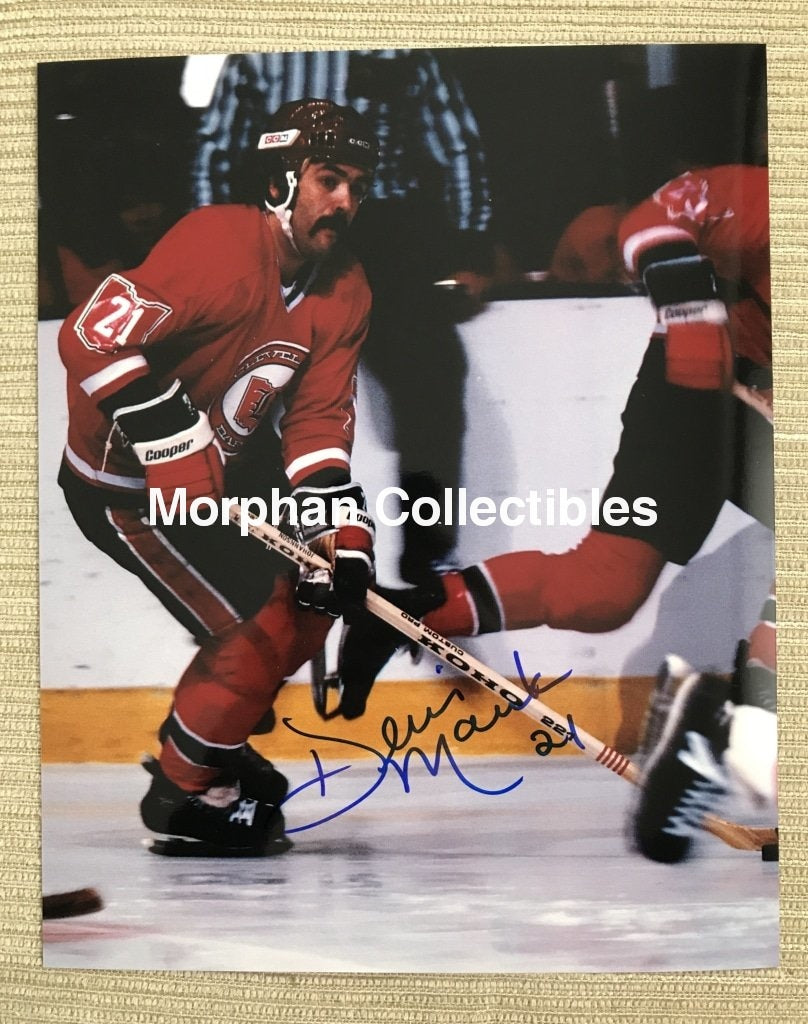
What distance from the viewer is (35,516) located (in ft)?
1.64

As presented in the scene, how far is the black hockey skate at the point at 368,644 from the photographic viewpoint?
0.48 meters

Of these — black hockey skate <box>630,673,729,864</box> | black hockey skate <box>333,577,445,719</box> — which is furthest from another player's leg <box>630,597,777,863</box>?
black hockey skate <box>333,577,445,719</box>

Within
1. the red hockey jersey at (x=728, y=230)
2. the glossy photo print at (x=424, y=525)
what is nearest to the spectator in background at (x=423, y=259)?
the glossy photo print at (x=424, y=525)

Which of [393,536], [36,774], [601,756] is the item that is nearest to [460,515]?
[393,536]

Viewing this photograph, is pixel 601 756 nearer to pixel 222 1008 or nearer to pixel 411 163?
pixel 222 1008

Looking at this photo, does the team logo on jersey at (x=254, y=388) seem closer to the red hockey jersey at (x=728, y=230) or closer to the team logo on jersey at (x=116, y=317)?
the team logo on jersey at (x=116, y=317)

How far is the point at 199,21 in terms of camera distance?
0.50m

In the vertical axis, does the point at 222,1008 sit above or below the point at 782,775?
below

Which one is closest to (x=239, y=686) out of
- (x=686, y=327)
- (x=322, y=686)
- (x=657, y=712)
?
(x=322, y=686)

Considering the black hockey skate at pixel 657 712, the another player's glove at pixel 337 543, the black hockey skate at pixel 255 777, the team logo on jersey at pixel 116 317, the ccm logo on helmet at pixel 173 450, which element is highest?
the team logo on jersey at pixel 116 317

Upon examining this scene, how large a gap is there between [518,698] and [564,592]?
7 centimetres

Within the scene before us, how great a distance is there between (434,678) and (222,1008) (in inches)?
10.0

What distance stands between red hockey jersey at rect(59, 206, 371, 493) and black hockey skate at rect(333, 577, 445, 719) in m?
0.10
